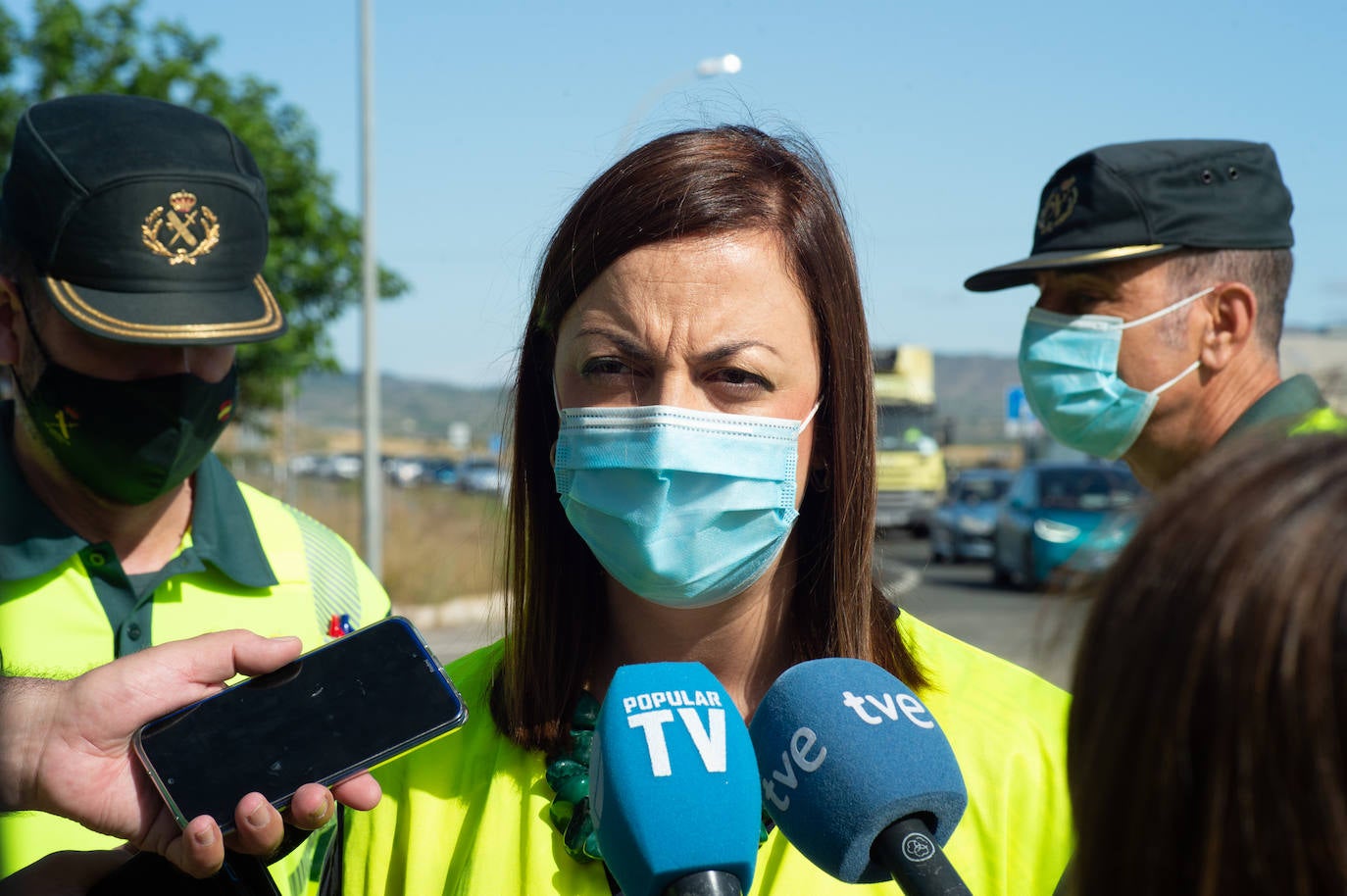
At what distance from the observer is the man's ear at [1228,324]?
3707 mm

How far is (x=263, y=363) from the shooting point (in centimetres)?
1622

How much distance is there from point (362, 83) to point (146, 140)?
12365mm

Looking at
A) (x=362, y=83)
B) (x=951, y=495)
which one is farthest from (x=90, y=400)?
(x=951, y=495)

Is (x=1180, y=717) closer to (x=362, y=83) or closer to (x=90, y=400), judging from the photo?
(x=90, y=400)

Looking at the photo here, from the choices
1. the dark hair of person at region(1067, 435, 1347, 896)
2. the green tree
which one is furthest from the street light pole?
the dark hair of person at region(1067, 435, 1347, 896)

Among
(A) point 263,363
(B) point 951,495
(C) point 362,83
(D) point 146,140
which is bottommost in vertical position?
(B) point 951,495

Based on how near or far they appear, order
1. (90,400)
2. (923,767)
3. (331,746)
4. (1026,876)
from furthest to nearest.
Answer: (90,400)
(1026,876)
(331,746)
(923,767)

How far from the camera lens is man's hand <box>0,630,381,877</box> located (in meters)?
1.83

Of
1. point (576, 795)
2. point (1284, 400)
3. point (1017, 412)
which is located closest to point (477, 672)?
point (576, 795)

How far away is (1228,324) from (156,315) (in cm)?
290

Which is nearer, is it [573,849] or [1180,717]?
[1180,717]

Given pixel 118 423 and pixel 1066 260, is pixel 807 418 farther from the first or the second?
pixel 1066 260


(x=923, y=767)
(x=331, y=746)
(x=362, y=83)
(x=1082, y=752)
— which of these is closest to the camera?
(x=1082, y=752)

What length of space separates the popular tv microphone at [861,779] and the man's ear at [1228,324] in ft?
8.74
